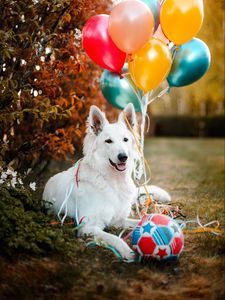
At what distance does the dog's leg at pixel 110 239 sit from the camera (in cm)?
329

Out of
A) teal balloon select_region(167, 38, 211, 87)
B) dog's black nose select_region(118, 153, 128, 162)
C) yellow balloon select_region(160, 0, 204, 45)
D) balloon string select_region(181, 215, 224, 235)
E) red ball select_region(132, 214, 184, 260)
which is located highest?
yellow balloon select_region(160, 0, 204, 45)

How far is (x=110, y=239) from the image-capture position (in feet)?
11.3

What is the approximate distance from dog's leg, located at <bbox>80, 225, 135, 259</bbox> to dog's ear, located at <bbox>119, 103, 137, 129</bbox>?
1126 millimetres

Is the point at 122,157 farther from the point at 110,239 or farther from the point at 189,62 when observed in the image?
the point at 189,62

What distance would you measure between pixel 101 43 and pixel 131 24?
0.49m

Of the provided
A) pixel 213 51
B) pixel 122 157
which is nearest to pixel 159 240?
pixel 122 157

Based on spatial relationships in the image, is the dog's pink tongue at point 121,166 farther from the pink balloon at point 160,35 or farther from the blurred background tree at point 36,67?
the pink balloon at point 160,35

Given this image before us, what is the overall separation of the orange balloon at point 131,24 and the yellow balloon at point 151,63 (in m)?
0.12

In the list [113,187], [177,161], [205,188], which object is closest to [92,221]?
[113,187]

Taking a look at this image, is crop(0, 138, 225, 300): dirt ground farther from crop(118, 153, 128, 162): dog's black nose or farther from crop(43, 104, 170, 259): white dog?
crop(118, 153, 128, 162): dog's black nose

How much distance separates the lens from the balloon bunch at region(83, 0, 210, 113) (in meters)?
4.14

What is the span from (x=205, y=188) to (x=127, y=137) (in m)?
2.81

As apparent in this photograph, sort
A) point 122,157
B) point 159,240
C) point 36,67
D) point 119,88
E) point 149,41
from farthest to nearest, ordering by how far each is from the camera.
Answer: point 119,88
point 36,67
point 149,41
point 122,157
point 159,240

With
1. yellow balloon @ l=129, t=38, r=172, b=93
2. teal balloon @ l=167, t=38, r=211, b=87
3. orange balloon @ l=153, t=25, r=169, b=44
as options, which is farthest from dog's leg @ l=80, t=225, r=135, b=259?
orange balloon @ l=153, t=25, r=169, b=44
